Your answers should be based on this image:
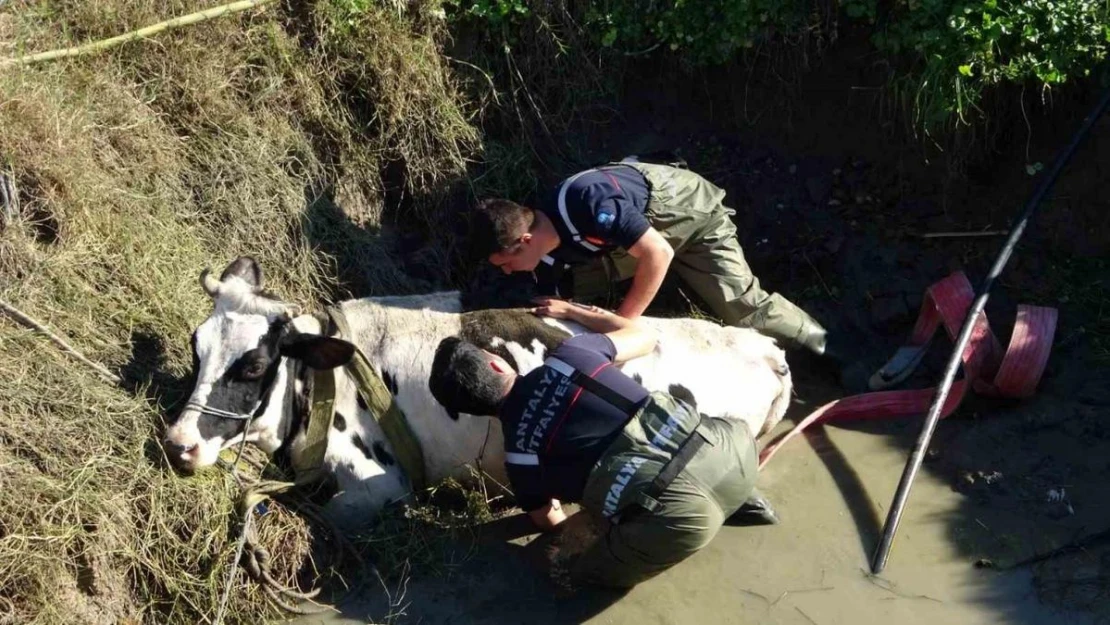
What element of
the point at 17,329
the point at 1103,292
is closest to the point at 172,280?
the point at 17,329

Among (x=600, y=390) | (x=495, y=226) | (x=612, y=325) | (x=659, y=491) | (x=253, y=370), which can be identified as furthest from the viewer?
(x=612, y=325)

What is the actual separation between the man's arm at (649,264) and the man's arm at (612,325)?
142mm

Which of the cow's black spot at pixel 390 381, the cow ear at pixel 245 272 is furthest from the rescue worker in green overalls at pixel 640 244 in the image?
the cow ear at pixel 245 272

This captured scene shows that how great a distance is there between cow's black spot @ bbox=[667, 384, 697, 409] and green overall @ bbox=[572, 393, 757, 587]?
801 mm

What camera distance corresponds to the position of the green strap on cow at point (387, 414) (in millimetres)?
5578

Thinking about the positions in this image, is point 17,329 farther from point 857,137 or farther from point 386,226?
point 857,137

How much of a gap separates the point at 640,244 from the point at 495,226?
74 centimetres

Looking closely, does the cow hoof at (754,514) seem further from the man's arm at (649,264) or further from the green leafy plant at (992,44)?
the green leafy plant at (992,44)

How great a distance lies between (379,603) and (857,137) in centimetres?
416

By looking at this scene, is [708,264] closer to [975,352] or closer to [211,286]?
[975,352]

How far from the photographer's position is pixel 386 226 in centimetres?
712

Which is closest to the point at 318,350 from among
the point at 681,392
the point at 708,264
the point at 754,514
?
the point at 681,392

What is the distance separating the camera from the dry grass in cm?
498

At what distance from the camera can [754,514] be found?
557 centimetres
